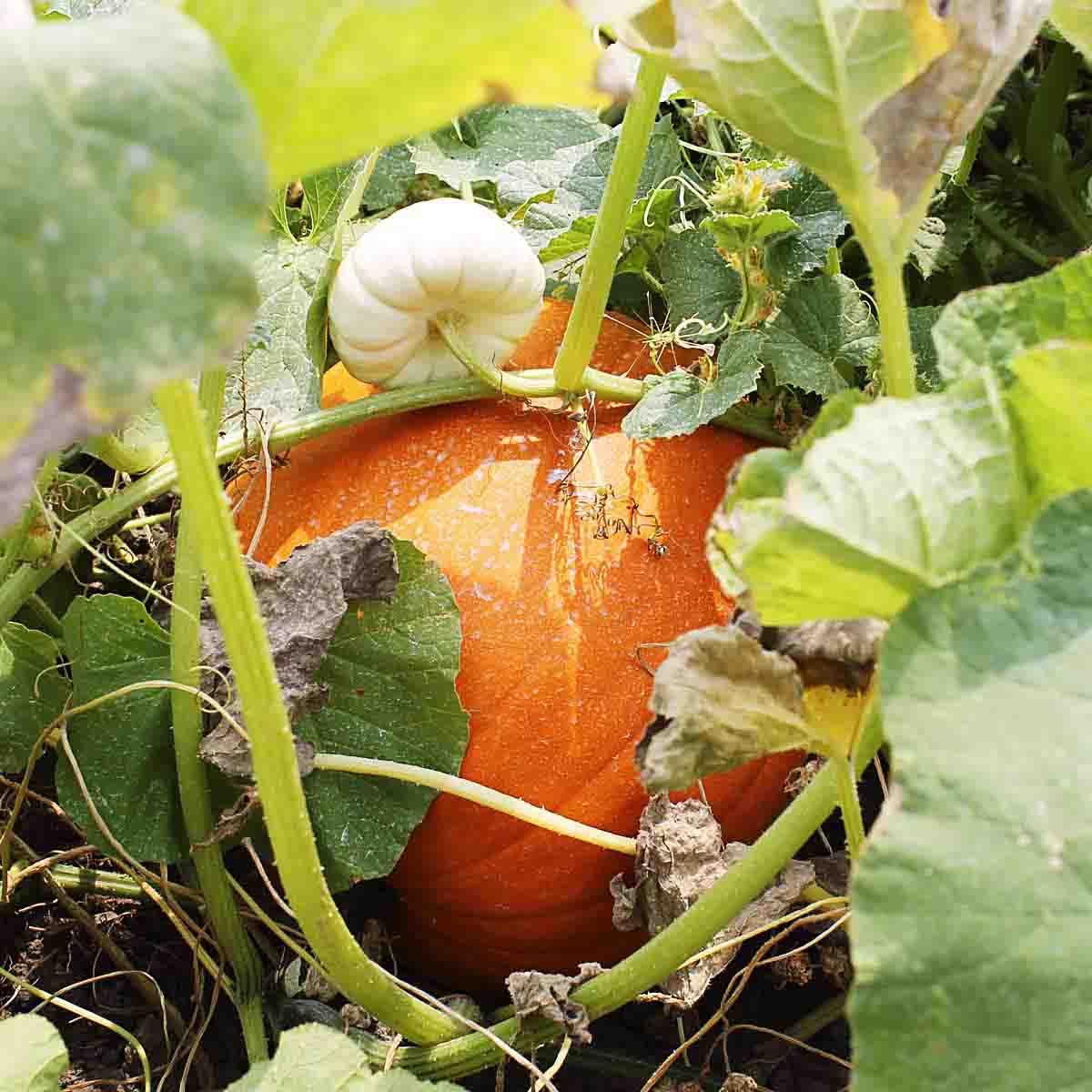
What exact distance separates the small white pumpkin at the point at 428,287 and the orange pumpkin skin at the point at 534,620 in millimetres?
76

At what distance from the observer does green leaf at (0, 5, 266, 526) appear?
0.42 metres

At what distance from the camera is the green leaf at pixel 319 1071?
29.6 inches

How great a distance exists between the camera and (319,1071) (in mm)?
767

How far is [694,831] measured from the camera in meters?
1.01

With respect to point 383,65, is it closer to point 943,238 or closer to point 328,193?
point 328,193

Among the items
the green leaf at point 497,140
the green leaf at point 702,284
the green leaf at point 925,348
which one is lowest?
the green leaf at point 925,348

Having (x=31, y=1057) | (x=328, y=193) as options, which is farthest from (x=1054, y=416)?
(x=328, y=193)

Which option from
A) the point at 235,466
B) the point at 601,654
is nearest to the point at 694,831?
the point at 601,654

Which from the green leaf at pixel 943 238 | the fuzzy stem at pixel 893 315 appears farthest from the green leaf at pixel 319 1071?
the green leaf at pixel 943 238

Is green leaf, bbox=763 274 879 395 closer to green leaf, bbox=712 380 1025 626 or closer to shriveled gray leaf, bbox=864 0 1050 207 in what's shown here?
shriveled gray leaf, bbox=864 0 1050 207

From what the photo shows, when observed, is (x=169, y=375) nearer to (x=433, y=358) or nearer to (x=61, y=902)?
(x=433, y=358)

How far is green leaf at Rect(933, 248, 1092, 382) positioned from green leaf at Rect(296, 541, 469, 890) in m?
0.51

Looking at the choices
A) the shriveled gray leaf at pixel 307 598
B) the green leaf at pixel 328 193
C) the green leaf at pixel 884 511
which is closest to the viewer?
the green leaf at pixel 884 511

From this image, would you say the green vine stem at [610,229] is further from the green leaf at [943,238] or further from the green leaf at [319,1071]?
the green leaf at [319,1071]
